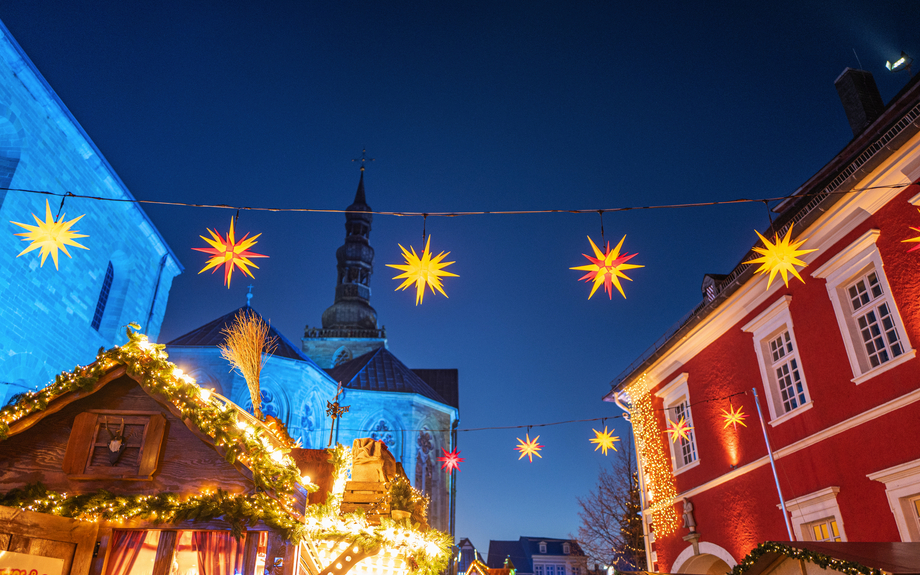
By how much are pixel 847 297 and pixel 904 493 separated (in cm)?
312

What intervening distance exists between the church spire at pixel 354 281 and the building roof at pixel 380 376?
9413 millimetres

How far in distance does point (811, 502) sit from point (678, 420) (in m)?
4.78

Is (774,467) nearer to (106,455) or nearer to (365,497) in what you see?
(365,497)

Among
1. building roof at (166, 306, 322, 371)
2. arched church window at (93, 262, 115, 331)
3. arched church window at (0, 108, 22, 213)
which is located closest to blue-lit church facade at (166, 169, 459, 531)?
building roof at (166, 306, 322, 371)

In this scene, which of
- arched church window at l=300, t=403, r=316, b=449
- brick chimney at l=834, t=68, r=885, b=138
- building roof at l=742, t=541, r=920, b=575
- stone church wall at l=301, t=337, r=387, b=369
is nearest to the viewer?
building roof at l=742, t=541, r=920, b=575

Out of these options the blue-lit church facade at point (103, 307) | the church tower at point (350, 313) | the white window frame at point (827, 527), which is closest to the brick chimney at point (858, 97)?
the white window frame at point (827, 527)

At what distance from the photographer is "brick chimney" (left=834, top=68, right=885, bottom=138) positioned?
12.3 metres

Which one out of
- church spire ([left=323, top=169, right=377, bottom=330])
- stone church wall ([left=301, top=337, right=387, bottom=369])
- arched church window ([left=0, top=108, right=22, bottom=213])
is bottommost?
arched church window ([left=0, top=108, right=22, bottom=213])

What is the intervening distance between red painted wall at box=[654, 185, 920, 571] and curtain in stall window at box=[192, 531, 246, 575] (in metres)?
8.57

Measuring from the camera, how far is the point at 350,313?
44.6 metres

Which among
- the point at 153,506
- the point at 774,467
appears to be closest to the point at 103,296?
the point at 153,506

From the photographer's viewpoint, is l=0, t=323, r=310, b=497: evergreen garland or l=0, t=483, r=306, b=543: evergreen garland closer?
l=0, t=483, r=306, b=543: evergreen garland

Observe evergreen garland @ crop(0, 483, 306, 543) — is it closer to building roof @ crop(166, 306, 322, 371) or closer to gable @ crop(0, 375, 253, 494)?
gable @ crop(0, 375, 253, 494)

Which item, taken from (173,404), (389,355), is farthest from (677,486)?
(389,355)
